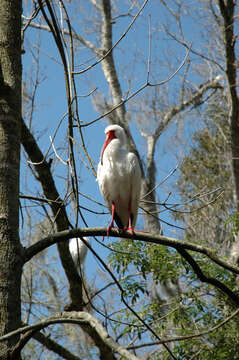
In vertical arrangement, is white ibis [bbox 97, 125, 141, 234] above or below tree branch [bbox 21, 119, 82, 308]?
below

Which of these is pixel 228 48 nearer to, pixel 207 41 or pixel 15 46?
pixel 207 41

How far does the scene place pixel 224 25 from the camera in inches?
310

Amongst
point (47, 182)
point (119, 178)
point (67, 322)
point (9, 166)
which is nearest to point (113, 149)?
point (119, 178)

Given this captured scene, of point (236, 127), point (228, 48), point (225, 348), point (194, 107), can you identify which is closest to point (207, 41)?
point (228, 48)

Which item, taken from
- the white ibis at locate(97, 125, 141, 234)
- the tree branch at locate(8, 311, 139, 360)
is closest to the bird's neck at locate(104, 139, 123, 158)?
the white ibis at locate(97, 125, 141, 234)

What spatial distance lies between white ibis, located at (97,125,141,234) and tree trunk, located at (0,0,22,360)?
1.35 metres

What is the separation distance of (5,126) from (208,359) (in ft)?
9.10

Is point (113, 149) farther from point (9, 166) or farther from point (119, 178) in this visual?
point (9, 166)

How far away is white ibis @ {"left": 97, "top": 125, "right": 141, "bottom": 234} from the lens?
3969 millimetres

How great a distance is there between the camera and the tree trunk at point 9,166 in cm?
236

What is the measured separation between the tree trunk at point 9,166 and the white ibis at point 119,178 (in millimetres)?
1347

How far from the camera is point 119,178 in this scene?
13.0ft

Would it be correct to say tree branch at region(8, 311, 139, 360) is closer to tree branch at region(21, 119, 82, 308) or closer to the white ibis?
the white ibis

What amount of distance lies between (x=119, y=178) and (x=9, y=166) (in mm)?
1487
